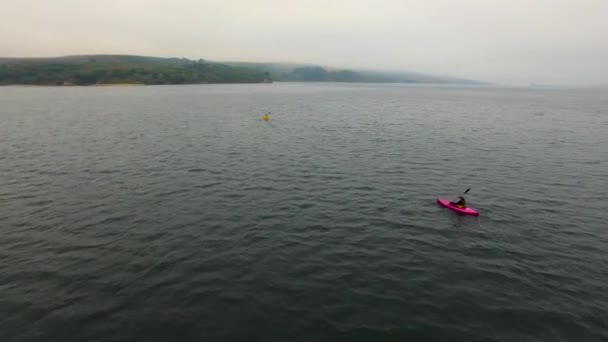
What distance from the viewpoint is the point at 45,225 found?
28000 millimetres

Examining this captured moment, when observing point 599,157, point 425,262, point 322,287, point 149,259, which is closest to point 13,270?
point 149,259

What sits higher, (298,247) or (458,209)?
(458,209)

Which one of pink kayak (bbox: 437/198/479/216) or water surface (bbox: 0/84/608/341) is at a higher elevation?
pink kayak (bbox: 437/198/479/216)

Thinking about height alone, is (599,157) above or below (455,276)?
above

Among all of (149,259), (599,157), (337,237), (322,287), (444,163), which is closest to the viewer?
(322,287)

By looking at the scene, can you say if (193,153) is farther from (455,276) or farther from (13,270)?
(455,276)

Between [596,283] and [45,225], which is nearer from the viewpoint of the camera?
[596,283]

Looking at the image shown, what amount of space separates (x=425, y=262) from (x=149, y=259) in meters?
19.7

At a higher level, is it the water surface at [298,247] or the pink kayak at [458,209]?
the pink kayak at [458,209]

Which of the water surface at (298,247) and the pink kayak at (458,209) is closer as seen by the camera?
the water surface at (298,247)

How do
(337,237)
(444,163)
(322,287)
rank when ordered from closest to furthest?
(322,287) → (337,237) → (444,163)

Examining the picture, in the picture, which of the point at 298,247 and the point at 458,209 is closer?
the point at 298,247

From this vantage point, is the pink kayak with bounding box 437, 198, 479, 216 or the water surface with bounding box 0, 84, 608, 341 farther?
the pink kayak with bounding box 437, 198, 479, 216

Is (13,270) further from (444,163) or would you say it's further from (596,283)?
(444,163)
